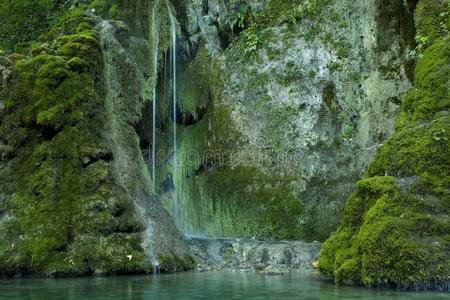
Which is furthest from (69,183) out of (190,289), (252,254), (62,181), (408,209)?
(408,209)

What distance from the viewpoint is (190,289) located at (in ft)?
21.4

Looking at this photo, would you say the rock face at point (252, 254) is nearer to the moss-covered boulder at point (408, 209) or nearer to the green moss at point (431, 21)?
the moss-covered boulder at point (408, 209)

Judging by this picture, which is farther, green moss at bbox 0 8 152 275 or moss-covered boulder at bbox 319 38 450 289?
green moss at bbox 0 8 152 275

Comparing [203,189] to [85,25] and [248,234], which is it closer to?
[248,234]

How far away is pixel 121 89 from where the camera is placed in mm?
11359

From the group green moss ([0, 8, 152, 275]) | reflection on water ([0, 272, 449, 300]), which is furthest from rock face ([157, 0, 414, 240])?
reflection on water ([0, 272, 449, 300])

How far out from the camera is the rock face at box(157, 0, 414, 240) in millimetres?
12195

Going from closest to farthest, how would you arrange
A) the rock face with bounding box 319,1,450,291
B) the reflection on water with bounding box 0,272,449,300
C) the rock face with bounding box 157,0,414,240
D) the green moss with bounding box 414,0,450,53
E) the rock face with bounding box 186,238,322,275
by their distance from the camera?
1. the reflection on water with bounding box 0,272,449,300
2. the rock face with bounding box 319,1,450,291
3. the green moss with bounding box 414,0,450,53
4. the rock face with bounding box 186,238,322,275
5. the rock face with bounding box 157,0,414,240

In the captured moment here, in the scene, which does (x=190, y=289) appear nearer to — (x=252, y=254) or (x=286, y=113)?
(x=252, y=254)

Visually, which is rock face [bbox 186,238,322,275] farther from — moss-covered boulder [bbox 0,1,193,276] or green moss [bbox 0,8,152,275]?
green moss [bbox 0,8,152,275]

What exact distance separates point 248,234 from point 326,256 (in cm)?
519

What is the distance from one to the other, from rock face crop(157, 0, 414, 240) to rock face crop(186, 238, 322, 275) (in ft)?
4.82

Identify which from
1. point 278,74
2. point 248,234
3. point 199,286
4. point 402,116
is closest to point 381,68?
point 278,74

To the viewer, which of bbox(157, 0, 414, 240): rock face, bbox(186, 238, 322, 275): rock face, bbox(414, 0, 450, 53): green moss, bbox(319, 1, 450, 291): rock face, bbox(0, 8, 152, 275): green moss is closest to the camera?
bbox(319, 1, 450, 291): rock face
